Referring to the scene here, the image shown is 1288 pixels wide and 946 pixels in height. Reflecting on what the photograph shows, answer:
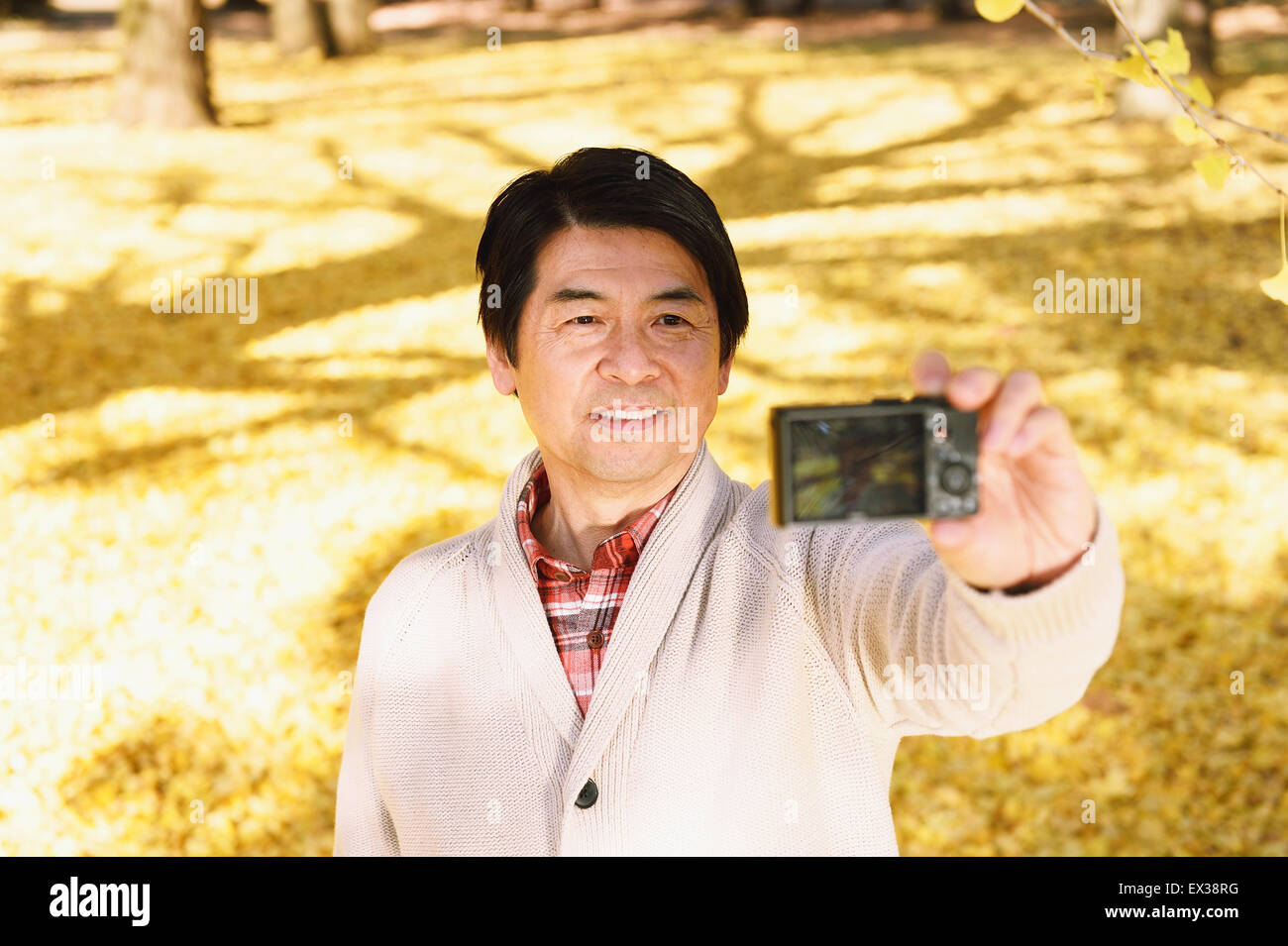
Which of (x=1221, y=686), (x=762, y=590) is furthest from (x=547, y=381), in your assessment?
(x=1221, y=686)

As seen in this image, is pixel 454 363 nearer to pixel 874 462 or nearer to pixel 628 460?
pixel 628 460

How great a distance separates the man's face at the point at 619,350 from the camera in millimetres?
2105

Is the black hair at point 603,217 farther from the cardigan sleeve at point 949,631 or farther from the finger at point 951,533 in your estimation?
the finger at point 951,533

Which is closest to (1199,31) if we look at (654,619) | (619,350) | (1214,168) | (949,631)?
A: (1214,168)

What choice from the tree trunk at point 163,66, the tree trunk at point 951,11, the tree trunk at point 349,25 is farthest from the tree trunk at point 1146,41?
the tree trunk at point 349,25

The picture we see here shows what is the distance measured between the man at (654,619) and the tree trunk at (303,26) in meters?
17.2

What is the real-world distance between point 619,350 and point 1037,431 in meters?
0.99

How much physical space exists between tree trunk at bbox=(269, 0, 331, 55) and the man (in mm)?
17167

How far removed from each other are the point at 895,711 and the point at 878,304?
7.32 meters

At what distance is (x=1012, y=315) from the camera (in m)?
8.39

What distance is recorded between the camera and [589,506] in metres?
2.25

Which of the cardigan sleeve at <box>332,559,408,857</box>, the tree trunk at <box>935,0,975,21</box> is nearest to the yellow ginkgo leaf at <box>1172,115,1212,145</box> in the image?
the cardigan sleeve at <box>332,559,408,857</box>

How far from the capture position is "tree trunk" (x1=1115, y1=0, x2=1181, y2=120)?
10445 mm
